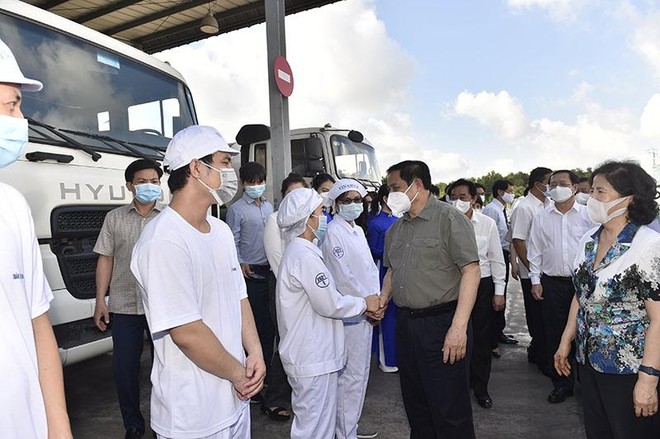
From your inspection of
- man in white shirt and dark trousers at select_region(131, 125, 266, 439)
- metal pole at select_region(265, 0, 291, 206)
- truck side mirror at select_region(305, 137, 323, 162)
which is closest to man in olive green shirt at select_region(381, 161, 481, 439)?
man in white shirt and dark trousers at select_region(131, 125, 266, 439)

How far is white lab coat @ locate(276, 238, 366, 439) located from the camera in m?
2.61

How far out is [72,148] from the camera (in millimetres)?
3211

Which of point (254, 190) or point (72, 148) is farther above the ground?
point (72, 148)

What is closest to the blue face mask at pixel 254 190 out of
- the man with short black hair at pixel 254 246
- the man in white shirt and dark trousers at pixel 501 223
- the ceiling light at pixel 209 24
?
the man with short black hair at pixel 254 246

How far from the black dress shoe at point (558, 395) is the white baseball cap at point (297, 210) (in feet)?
9.04

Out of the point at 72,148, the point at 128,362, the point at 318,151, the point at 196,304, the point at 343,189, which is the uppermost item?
the point at 318,151

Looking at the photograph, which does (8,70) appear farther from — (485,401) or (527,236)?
(527,236)

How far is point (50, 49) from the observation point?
3336mm

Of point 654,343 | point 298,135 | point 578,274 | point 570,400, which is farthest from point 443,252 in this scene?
point 298,135

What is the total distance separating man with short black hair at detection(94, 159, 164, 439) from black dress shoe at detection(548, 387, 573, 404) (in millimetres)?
3251

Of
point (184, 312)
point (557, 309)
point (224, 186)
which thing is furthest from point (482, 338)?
point (184, 312)

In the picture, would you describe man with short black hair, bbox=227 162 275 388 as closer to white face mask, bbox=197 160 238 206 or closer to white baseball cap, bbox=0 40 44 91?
white face mask, bbox=197 160 238 206

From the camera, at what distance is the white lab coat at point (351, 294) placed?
3.14m

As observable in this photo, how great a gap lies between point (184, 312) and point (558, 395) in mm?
3527
